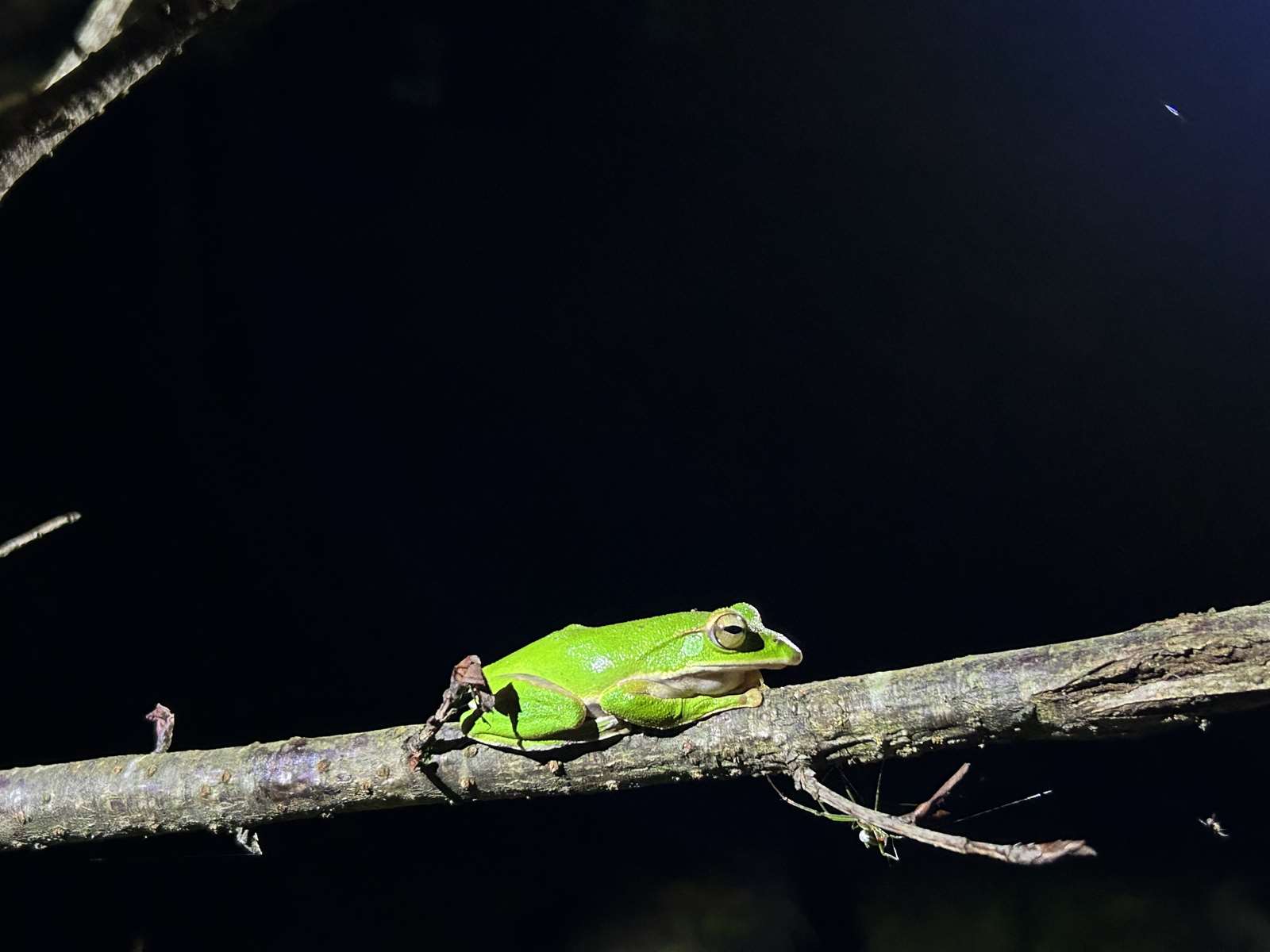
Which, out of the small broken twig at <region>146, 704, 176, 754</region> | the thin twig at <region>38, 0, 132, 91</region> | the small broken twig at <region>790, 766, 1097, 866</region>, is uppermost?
the thin twig at <region>38, 0, 132, 91</region>

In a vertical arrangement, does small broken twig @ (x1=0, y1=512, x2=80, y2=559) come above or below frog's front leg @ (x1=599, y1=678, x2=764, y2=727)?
above

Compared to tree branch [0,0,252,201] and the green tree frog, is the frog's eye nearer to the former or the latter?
the green tree frog

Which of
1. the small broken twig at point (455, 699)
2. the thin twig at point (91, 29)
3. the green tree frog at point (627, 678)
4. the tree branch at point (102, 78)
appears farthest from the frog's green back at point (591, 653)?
the thin twig at point (91, 29)

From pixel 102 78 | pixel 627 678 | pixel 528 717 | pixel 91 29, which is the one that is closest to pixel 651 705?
pixel 627 678

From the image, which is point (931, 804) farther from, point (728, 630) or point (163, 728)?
point (163, 728)

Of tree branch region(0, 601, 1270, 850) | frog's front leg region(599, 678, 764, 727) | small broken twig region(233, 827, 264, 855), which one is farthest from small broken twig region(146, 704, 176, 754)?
frog's front leg region(599, 678, 764, 727)

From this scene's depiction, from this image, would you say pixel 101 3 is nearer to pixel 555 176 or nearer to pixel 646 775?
pixel 555 176

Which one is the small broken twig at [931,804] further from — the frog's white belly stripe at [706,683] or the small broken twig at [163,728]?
the small broken twig at [163,728]
